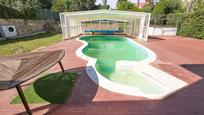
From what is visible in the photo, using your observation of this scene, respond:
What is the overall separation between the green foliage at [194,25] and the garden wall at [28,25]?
1752cm

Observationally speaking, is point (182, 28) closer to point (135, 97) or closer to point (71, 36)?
point (71, 36)

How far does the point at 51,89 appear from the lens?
15.2 ft

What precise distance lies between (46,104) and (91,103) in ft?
3.51

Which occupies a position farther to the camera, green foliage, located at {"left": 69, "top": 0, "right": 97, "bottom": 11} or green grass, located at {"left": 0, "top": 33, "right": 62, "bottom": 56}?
green foliage, located at {"left": 69, "top": 0, "right": 97, "bottom": 11}

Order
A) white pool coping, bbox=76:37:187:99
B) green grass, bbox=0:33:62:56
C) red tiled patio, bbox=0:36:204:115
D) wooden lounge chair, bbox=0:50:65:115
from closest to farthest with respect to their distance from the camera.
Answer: wooden lounge chair, bbox=0:50:65:115, red tiled patio, bbox=0:36:204:115, white pool coping, bbox=76:37:187:99, green grass, bbox=0:33:62:56

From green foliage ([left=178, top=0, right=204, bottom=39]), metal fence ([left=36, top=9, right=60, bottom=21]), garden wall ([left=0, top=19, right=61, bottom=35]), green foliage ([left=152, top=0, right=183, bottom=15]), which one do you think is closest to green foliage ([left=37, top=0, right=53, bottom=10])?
metal fence ([left=36, top=9, right=60, bottom=21])

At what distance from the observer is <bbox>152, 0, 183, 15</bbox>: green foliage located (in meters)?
25.2

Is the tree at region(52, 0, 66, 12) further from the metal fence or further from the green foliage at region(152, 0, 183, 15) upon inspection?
the green foliage at region(152, 0, 183, 15)

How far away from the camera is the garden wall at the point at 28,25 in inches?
620

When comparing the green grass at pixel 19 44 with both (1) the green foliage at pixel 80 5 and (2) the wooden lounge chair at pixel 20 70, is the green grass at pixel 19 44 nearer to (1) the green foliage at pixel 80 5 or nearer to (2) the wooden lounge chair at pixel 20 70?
(2) the wooden lounge chair at pixel 20 70

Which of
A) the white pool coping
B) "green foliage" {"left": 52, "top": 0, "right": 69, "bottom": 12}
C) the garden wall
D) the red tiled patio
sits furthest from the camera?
"green foliage" {"left": 52, "top": 0, "right": 69, "bottom": 12}

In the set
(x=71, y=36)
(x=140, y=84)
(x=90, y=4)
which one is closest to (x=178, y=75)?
(x=140, y=84)

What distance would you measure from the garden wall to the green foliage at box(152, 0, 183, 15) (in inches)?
639

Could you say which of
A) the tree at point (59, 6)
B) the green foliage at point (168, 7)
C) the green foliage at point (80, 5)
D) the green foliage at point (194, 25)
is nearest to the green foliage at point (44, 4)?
the tree at point (59, 6)
